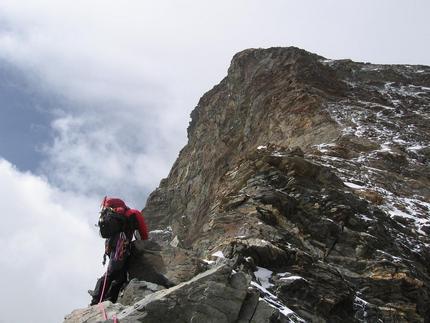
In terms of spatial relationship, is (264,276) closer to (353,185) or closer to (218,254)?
(218,254)

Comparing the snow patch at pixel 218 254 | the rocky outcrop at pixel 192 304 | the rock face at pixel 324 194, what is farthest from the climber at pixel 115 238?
the rock face at pixel 324 194

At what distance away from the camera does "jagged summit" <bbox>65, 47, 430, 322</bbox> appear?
34.4 feet

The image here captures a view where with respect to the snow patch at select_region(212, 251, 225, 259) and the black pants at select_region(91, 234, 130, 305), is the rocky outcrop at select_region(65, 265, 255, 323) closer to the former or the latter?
the black pants at select_region(91, 234, 130, 305)

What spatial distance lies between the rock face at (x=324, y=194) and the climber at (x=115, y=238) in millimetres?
2371

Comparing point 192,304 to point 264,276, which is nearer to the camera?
point 192,304

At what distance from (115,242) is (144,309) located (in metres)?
2.34

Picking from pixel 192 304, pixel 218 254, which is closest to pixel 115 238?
pixel 192 304

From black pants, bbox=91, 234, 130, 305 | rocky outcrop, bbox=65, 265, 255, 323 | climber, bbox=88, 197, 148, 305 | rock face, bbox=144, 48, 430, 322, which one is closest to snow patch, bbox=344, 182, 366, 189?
rock face, bbox=144, 48, 430, 322

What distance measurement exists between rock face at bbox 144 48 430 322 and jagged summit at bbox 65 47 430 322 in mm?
44

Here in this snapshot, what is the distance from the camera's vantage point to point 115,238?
973 centimetres

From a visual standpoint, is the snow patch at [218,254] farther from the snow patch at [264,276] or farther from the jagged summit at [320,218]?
the snow patch at [264,276]

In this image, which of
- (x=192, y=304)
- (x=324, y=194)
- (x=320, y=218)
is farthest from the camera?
(x=324, y=194)

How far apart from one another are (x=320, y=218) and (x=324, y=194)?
1247 millimetres

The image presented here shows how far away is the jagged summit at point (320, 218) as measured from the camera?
412 inches
